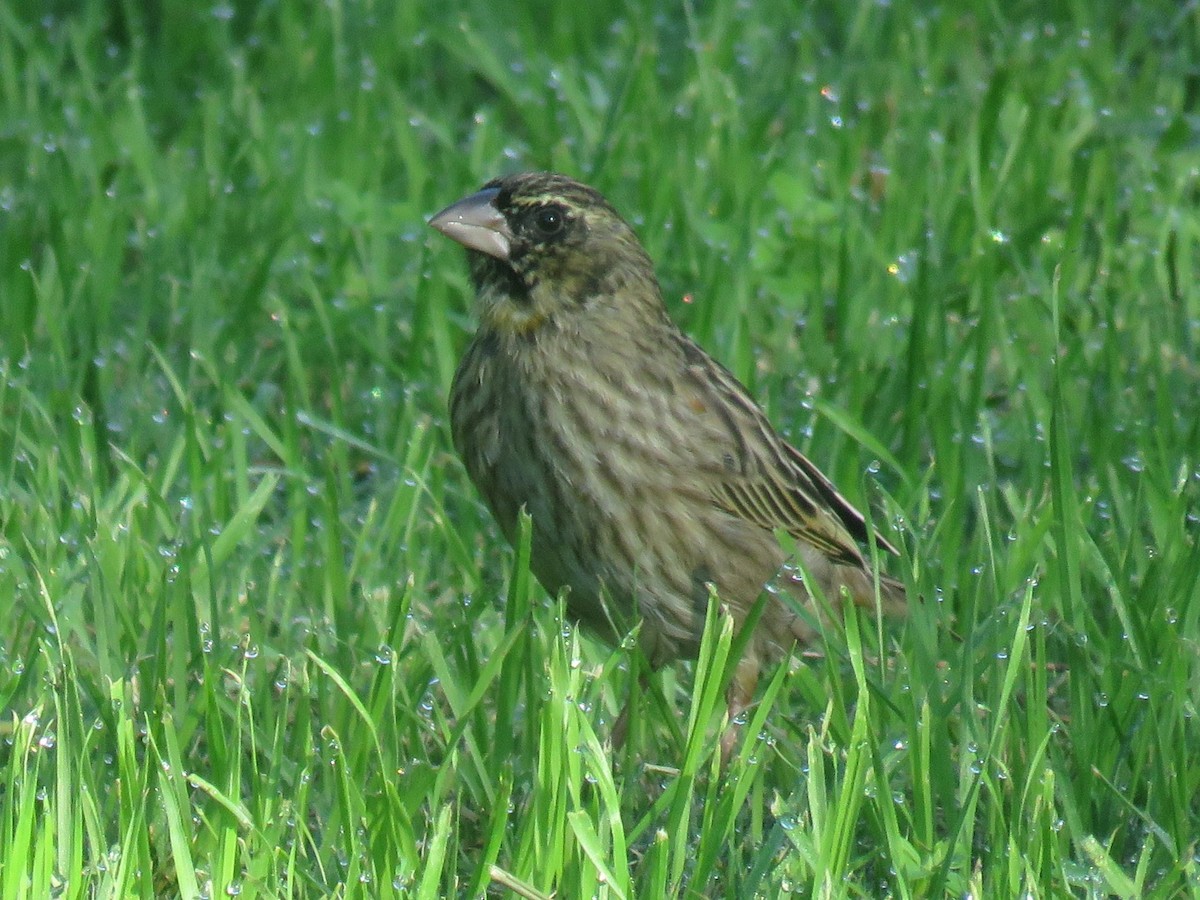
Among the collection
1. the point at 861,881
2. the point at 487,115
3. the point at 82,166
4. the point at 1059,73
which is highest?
the point at 1059,73

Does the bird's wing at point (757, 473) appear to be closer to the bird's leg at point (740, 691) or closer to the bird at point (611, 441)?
the bird at point (611, 441)

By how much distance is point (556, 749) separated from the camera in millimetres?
2990

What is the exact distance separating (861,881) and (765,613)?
2.86 ft

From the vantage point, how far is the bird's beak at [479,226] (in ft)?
13.1

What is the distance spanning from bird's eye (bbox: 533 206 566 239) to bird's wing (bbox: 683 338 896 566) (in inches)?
13.6

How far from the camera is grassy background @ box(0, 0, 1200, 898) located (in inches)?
123

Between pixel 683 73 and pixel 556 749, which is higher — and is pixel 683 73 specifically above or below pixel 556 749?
above

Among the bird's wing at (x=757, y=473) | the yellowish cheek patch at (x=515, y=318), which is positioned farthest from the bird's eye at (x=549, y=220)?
the bird's wing at (x=757, y=473)

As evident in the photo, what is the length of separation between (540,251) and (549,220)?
0.20ft

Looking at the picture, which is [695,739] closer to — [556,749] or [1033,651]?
[556,749]

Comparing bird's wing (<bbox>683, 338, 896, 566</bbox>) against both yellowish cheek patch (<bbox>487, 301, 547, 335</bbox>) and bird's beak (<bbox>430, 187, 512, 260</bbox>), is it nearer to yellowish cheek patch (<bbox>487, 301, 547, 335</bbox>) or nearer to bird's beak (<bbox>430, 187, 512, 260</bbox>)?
yellowish cheek patch (<bbox>487, 301, 547, 335</bbox>)

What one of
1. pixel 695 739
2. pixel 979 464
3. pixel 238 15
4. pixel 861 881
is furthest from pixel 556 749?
pixel 238 15

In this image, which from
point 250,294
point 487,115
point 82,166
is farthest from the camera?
point 487,115

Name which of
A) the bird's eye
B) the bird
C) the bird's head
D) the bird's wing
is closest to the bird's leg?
the bird
